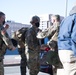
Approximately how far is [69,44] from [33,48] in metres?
2.71

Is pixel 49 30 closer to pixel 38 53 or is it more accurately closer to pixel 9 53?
pixel 38 53

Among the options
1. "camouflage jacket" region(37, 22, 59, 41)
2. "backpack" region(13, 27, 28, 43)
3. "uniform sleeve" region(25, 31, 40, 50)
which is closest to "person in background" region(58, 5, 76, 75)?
"camouflage jacket" region(37, 22, 59, 41)

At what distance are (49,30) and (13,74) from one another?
11.0 ft

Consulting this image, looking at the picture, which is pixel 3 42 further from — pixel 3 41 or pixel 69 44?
pixel 69 44

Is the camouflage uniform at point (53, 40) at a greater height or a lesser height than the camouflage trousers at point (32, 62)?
greater

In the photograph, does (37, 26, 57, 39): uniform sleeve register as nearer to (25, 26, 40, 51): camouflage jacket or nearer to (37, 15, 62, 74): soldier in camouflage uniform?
(37, 15, 62, 74): soldier in camouflage uniform

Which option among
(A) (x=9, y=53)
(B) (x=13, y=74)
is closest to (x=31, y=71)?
(B) (x=13, y=74)

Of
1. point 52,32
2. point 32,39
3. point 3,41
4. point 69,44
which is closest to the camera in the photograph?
point 69,44

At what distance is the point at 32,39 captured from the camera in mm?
6887

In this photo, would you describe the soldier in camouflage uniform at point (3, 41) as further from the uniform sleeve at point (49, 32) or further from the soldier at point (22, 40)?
the soldier at point (22, 40)

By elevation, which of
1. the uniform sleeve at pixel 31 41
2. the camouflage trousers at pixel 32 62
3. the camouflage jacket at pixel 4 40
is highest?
the camouflage jacket at pixel 4 40

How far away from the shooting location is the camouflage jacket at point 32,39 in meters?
6.89

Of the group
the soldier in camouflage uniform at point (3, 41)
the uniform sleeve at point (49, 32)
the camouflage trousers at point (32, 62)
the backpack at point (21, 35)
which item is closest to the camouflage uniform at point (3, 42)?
the soldier in camouflage uniform at point (3, 41)

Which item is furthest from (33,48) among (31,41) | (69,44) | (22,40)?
(69,44)
